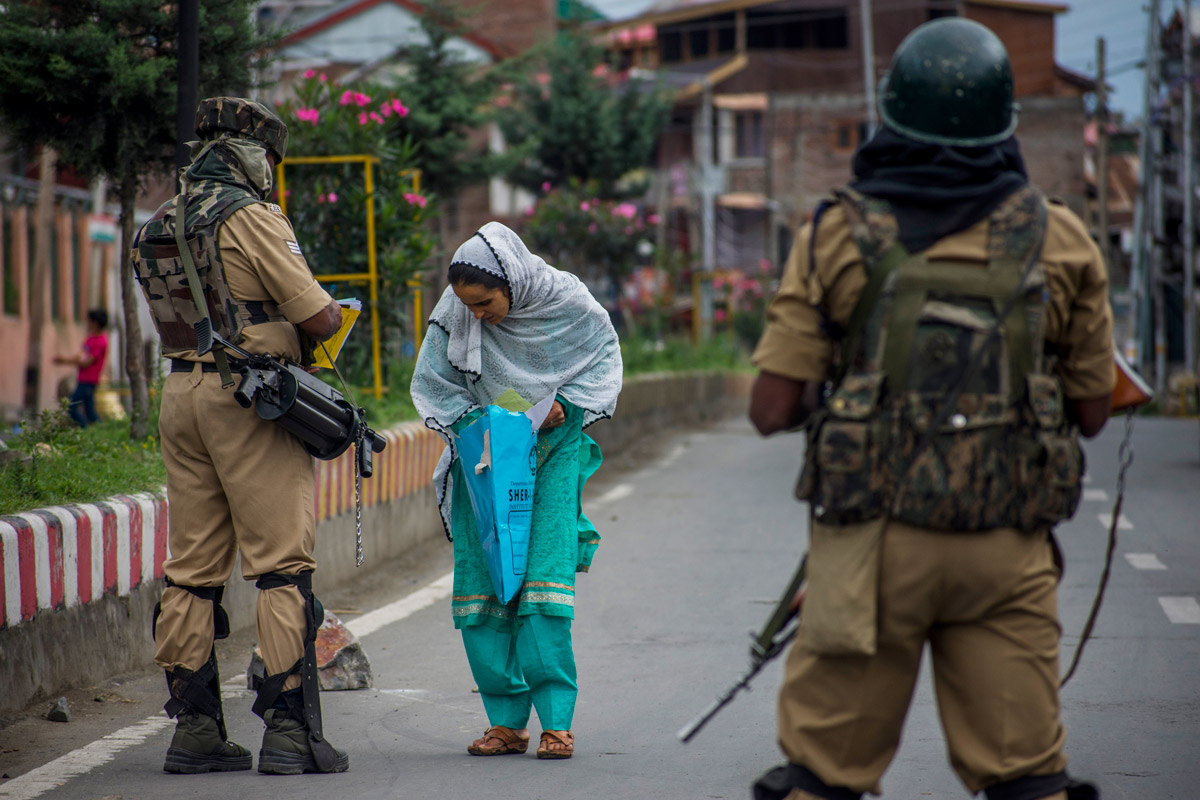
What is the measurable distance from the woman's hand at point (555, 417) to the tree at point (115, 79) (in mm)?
3693

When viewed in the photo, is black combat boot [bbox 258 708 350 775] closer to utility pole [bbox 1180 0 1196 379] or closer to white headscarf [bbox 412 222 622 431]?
white headscarf [bbox 412 222 622 431]

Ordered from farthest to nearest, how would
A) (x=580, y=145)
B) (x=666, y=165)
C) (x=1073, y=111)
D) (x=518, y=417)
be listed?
(x=666, y=165) < (x=1073, y=111) < (x=580, y=145) < (x=518, y=417)

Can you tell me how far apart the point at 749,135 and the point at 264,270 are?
4399cm

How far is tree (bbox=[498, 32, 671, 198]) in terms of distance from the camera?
77.4 ft

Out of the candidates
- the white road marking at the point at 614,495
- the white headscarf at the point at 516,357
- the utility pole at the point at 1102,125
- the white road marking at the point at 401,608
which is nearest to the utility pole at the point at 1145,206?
the utility pole at the point at 1102,125

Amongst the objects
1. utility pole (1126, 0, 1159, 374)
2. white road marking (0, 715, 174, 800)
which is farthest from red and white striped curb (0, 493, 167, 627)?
utility pole (1126, 0, 1159, 374)

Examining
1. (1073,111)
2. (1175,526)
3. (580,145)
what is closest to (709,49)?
(1073,111)

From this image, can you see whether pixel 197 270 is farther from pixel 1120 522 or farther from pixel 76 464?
pixel 1120 522

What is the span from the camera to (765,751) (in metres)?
4.48

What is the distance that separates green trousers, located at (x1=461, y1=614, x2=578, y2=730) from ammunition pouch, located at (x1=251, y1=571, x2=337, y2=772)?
0.51 metres

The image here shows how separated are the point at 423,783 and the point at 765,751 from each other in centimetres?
112

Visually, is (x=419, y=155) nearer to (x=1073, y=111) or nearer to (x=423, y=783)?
(x=423, y=783)

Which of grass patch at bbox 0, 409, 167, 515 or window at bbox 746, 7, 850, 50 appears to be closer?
grass patch at bbox 0, 409, 167, 515

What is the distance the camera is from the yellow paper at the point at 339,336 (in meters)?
4.41
